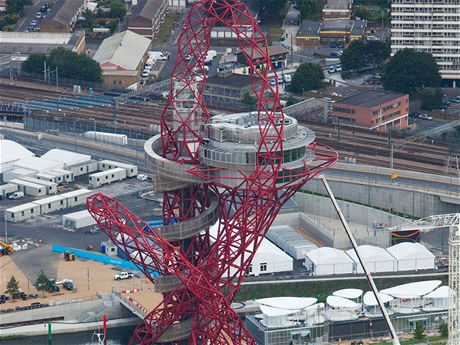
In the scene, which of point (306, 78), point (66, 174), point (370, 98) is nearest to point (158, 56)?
point (306, 78)

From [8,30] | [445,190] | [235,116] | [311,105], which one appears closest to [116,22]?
[8,30]

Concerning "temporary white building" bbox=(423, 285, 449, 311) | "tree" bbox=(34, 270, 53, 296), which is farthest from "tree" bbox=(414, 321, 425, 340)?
"tree" bbox=(34, 270, 53, 296)

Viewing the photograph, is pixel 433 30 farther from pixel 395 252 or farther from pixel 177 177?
pixel 177 177

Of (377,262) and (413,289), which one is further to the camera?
(377,262)

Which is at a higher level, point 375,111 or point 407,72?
point 407,72

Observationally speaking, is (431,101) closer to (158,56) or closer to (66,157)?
(158,56)

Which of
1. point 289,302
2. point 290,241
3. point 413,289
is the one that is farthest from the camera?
point 290,241

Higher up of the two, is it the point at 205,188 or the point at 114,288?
the point at 205,188
